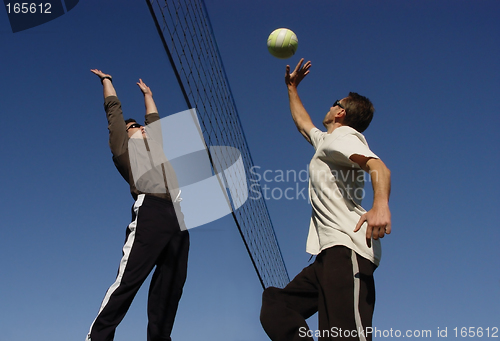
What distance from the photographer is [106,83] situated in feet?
12.1

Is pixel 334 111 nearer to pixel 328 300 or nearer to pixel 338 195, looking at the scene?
pixel 338 195

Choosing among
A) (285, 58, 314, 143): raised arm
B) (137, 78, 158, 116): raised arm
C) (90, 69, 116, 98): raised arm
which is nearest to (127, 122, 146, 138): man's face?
(137, 78, 158, 116): raised arm

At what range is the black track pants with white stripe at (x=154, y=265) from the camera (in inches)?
115

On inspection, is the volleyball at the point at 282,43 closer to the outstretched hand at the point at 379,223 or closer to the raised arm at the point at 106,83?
the raised arm at the point at 106,83

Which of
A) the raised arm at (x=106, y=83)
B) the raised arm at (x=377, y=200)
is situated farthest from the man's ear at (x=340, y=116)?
the raised arm at (x=106, y=83)

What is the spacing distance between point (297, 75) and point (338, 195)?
1.47m

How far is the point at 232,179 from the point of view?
6.45m

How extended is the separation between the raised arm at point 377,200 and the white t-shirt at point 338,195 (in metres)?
0.07

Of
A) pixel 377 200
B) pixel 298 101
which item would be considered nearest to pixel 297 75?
pixel 298 101

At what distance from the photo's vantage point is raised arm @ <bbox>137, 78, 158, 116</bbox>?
4.04 meters

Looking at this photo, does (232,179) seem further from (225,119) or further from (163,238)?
(163,238)

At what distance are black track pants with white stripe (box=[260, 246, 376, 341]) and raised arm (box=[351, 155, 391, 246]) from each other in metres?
0.23

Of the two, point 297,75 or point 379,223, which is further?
point 297,75

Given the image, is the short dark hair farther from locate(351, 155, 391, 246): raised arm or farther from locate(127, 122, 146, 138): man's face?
locate(127, 122, 146, 138): man's face
